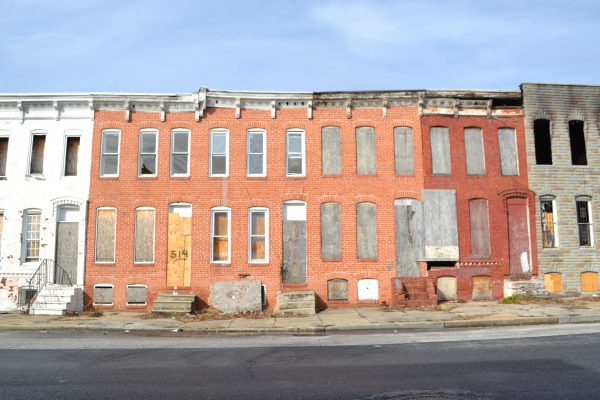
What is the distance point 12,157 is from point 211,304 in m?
10.3

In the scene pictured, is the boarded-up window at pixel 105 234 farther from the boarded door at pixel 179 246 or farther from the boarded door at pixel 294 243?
the boarded door at pixel 294 243

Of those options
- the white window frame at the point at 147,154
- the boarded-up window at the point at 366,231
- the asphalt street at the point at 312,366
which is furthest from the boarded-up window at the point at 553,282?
the white window frame at the point at 147,154

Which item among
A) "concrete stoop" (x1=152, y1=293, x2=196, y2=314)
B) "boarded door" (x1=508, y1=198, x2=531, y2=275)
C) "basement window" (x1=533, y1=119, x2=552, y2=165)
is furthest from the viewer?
"basement window" (x1=533, y1=119, x2=552, y2=165)

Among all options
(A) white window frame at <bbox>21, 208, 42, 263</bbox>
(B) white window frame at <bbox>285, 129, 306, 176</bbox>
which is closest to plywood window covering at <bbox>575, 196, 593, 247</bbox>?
(B) white window frame at <bbox>285, 129, 306, 176</bbox>

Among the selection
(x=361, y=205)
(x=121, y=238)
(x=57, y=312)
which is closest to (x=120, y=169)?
(x=121, y=238)

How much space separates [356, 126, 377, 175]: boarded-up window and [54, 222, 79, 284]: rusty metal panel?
11883mm

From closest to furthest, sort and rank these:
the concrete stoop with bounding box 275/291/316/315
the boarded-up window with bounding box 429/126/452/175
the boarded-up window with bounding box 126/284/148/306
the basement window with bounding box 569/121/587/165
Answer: the concrete stoop with bounding box 275/291/316/315, the boarded-up window with bounding box 126/284/148/306, the boarded-up window with bounding box 429/126/452/175, the basement window with bounding box 569/121/587/165

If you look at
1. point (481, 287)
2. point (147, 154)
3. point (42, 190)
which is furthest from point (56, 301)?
point (481, 287)

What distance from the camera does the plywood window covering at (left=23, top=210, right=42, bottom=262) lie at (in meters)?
19.9

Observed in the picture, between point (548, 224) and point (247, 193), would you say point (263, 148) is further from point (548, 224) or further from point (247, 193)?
point (548, 224)

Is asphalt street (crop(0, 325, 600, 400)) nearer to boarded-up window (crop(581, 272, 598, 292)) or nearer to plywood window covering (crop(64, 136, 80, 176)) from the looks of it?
boarded-up window (crop(581, 272, 598, 292))

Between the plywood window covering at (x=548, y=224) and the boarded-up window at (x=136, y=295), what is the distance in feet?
53.7

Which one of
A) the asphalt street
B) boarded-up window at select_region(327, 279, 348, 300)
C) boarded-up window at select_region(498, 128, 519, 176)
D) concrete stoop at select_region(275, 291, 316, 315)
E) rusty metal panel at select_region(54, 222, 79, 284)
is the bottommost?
the asphalt street

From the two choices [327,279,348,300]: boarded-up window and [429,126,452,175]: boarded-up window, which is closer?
[327,279,348,300]: boarded-up window
